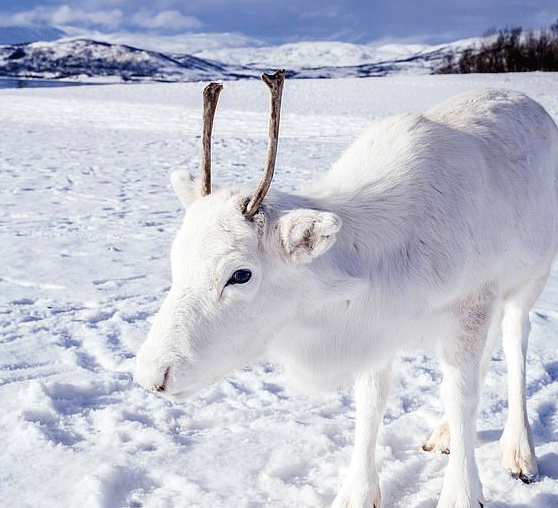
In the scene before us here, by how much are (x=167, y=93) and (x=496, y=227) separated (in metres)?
28.1

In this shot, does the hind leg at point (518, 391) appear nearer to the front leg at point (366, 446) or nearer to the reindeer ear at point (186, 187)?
the front leg at point (366, 446)

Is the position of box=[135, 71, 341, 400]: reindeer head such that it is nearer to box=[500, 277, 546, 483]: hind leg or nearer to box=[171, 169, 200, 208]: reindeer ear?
box=[171, 169, 200, 208]: reindeer ear

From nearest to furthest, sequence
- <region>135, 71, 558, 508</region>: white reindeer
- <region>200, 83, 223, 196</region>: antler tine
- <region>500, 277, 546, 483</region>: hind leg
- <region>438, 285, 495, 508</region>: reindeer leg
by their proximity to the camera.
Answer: <region>135, 71, 558, 508</region>: white reindeer, <region>200, 83, 223, 196</region>: antler tine, <region>438, 285, 495, 508</region>: reindeer leg, <region>500, 277, 546, 483</region>: hind leg

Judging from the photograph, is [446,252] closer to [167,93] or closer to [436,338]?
[436,338]

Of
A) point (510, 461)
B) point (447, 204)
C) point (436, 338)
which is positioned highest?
point (447, 204)

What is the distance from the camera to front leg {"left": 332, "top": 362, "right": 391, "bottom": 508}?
286 centimetres

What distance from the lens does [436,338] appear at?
283 centimetres

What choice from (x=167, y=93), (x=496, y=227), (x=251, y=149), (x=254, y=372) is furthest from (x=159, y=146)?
(x=167, y=93)

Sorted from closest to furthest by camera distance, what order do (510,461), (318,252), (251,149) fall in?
(318,252) < (510,461) < (251,149)

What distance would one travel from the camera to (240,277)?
7.56 ft

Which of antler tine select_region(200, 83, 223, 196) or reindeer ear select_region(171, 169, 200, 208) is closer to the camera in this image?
antler tine select_region(200, 83, 223, 196)

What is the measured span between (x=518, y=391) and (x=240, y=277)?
5.75ft

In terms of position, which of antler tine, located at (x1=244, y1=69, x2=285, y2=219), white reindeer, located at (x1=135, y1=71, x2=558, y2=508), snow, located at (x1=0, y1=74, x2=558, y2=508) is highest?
antler tine, located at (x1=244, y1=69, x2=285, y2=219)

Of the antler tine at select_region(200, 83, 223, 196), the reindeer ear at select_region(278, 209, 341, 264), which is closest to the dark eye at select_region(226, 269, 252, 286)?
the reindeer ear at select_region(278, 209, 341, 264)
